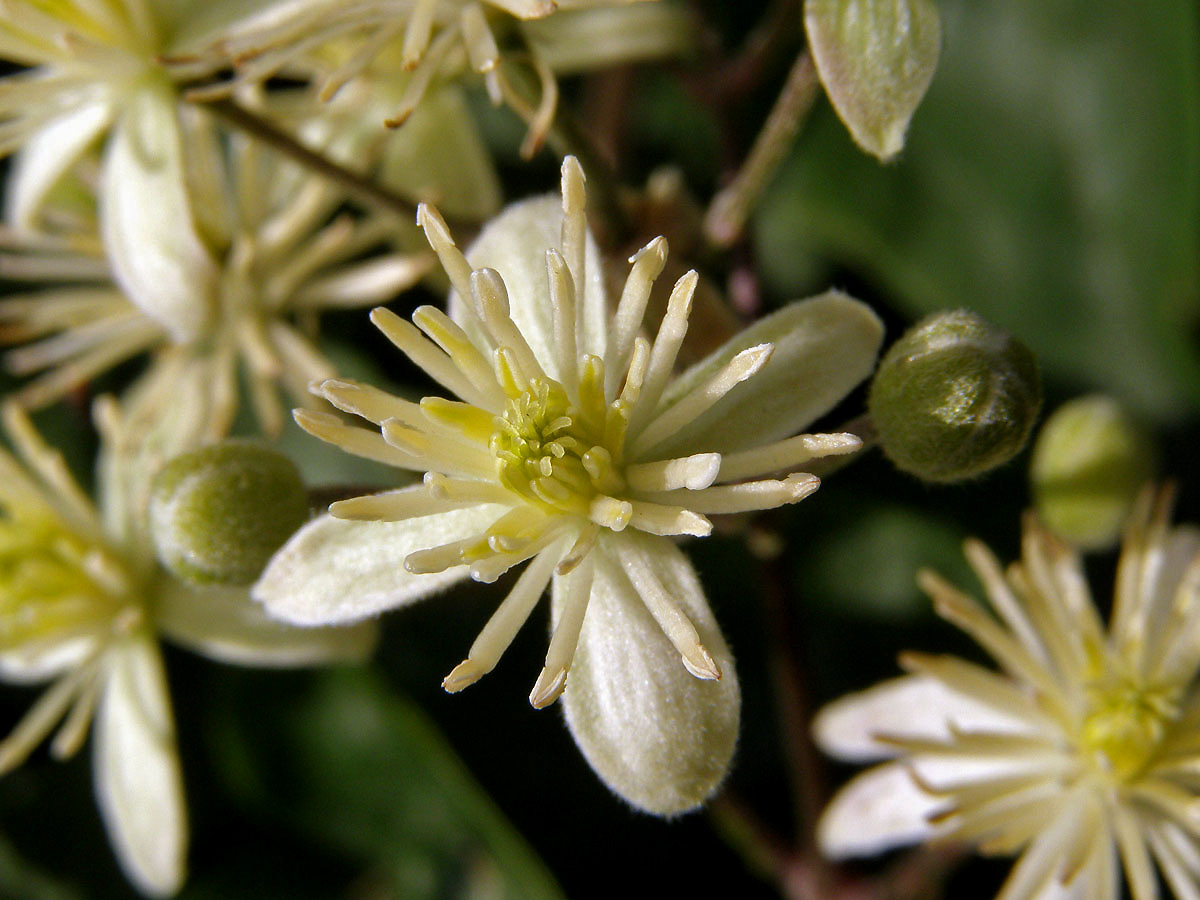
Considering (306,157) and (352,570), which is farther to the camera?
(306,157)

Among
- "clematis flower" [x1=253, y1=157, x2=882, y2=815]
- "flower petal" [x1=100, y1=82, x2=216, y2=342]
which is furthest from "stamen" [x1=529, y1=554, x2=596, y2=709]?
"flower petal" [x1=100, y1=82, x2=216, y2=342]

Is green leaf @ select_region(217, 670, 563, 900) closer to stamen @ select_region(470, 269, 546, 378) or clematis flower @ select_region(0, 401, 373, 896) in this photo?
clematis flower @ select_region(0, 401, 373, 896)

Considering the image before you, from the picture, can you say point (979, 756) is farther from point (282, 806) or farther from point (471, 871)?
point (282, 806)

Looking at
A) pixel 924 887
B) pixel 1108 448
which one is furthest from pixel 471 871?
pixel 1108 448

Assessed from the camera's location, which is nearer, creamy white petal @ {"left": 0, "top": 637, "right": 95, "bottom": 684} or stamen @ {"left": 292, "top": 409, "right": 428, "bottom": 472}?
stamen @ {"left": 292, "top": 409, "right": 428, "bottom": 472}

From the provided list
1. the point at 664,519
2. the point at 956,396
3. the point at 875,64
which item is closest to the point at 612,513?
the point at 664,519

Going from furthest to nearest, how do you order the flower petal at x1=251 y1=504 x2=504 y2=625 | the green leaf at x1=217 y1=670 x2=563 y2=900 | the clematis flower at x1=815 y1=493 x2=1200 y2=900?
the green leaf at x1=217 y1=670 x2=563 y2=900, the clematis flower at x1=815 y1=493 x2=1200 y2=900, the flower petal at x1=251 y1=504 x2=504 y2=625

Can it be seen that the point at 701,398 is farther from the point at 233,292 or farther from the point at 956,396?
the point at 233,292
